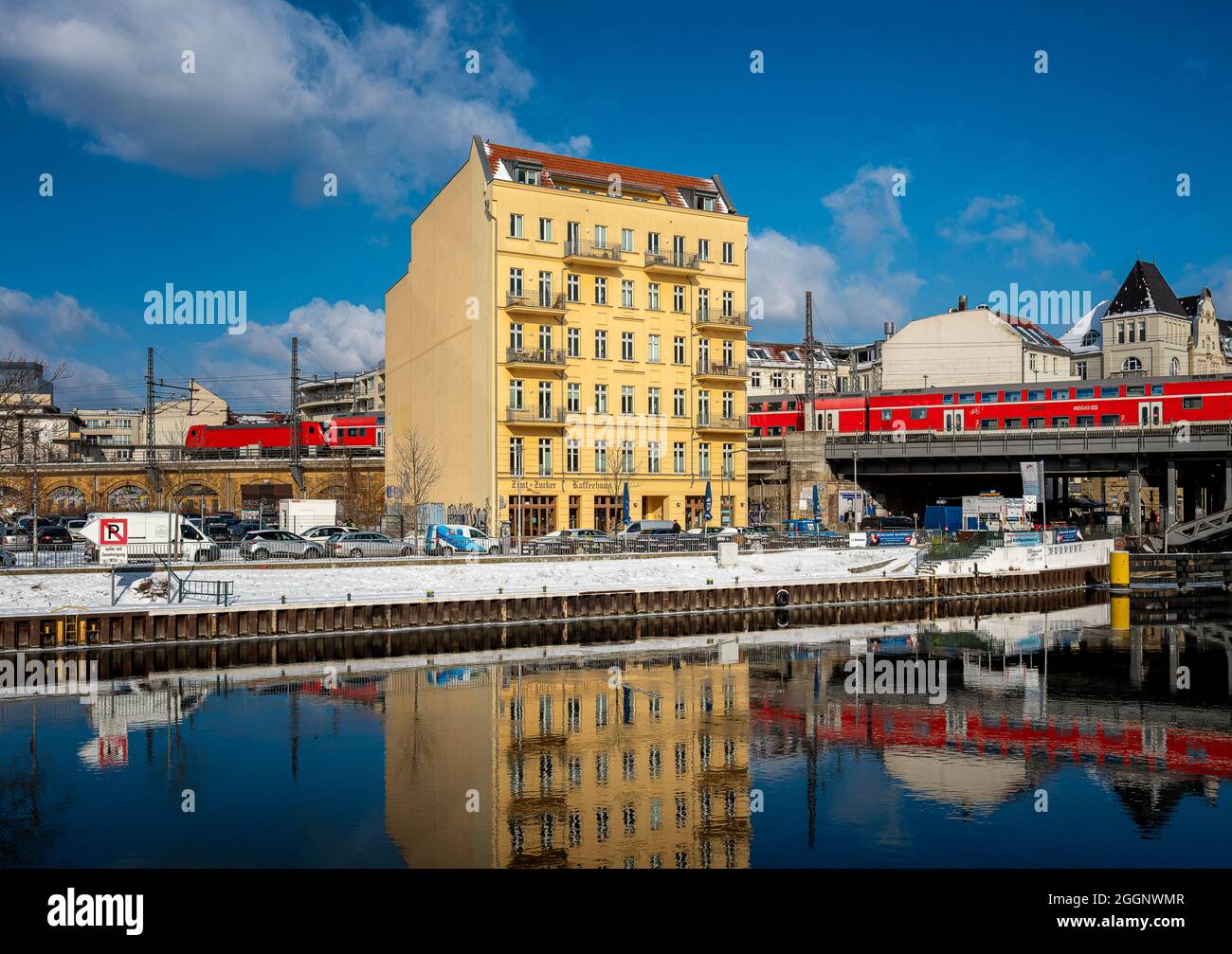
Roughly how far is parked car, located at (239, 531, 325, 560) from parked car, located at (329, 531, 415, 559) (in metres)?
0.74

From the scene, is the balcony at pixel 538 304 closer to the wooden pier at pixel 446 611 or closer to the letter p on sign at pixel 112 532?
the wooden pier at pixel 446 611

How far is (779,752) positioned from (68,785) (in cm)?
1476

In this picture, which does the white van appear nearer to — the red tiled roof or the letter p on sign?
the letter p on sign

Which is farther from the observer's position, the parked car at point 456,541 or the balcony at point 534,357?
the balcony at point 534,357

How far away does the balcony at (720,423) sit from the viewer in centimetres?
6625

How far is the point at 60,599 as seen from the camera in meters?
36.1

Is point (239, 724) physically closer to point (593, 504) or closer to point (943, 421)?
point (593, 504)

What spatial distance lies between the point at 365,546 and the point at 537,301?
69.8 feet

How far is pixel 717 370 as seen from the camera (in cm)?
6656

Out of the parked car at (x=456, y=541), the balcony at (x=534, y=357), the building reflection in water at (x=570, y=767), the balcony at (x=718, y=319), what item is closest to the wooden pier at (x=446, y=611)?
the parked car at (x=456, y=541)

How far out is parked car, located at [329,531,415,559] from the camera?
45.4 m

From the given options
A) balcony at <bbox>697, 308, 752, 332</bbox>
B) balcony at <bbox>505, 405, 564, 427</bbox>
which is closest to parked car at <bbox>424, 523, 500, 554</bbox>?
balcony at <bbox>505, 405, 564, 427</bbox>

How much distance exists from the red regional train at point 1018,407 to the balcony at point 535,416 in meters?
25.4
